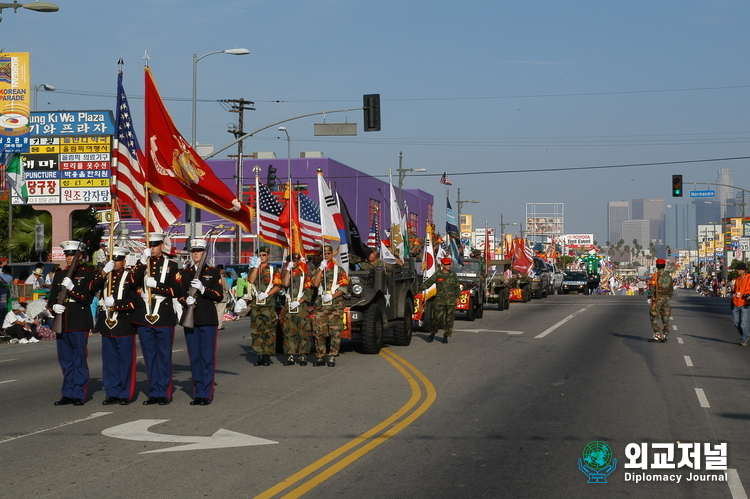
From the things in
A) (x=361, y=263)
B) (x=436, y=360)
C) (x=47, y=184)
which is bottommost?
(x=436, y=360)

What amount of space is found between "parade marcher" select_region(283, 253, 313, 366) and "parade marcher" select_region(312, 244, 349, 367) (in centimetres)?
19

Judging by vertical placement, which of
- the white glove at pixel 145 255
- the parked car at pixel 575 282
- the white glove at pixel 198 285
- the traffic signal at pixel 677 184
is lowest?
Result: the parked car at pixel 575 282

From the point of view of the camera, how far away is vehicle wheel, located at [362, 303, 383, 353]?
15938mm

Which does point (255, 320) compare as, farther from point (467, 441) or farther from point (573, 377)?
point (467, 441)

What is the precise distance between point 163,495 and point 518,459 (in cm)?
300

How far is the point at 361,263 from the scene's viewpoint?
17.8 metres

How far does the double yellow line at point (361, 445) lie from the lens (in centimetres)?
683

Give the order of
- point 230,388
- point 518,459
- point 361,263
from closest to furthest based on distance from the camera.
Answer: point 518,459 → point 230,388 → point 361,263

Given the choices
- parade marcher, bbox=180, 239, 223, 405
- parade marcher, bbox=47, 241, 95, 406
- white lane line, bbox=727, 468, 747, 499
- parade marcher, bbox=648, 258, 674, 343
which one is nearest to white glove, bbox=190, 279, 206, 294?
parade marcher, bbox=180, 239, 223, 405

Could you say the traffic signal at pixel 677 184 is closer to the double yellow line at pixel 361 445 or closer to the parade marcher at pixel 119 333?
the double yellow line at pixel 361 445

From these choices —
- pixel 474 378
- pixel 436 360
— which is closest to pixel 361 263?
pixel 436 360

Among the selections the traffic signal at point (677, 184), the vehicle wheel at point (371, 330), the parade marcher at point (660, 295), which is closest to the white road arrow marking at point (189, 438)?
the vehicle wheel at point (371, 330)

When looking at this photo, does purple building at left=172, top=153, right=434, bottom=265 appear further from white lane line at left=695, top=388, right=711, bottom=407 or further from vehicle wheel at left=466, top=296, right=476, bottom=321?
Result: white lane line at left=695, top=388, right=711, bottom=407

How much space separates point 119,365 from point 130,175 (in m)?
2.70
